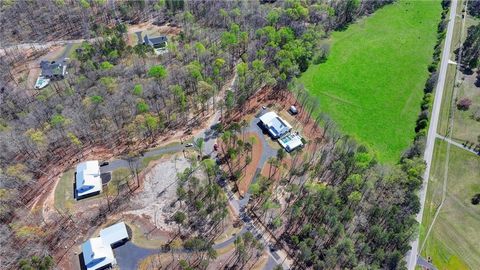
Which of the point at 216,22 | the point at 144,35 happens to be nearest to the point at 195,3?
the point at 216,22

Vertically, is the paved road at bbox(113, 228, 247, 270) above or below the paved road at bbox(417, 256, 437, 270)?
above

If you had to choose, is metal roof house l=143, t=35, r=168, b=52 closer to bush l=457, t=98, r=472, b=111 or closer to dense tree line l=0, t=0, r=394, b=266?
dense tree line l=0, t=0, r=394, b=266

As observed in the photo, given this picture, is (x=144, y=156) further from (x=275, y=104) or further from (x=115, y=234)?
(x=275, y=104)

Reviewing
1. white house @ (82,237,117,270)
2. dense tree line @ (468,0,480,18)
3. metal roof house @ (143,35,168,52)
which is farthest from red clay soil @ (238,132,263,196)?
dense tree line @ (468,0,480,18)

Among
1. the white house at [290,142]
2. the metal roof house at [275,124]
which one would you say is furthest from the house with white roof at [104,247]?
the metal roof house at [275,124]

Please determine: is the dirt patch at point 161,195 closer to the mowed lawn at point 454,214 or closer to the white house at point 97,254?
the white house at point 97,254
